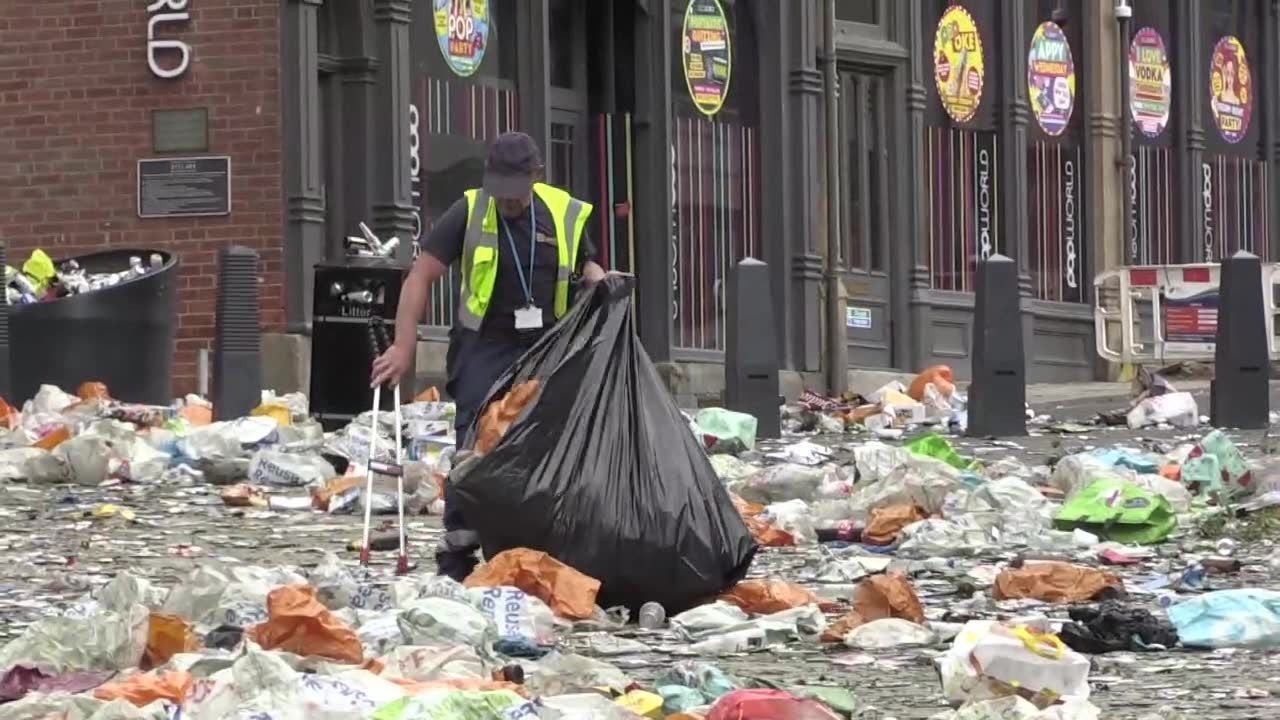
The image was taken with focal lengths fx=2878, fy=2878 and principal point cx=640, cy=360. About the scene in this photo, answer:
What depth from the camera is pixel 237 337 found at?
15.7 meters

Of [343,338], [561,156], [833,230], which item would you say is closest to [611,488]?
[343,338]

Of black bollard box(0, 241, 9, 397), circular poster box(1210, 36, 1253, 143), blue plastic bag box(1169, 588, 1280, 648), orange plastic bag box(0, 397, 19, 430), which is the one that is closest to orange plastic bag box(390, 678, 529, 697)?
blue plastic bag box(1169, 588, 1280, 648)

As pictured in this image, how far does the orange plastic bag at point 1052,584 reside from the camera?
845cm

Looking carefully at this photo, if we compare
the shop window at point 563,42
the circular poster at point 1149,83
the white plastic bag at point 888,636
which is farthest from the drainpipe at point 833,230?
the white plastic bag at point 888,636

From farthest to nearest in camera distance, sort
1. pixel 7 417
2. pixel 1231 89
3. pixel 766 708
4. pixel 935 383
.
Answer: pixel 1231 89 → pixel 935 383 → pixel 7 417 → pixel 766 708

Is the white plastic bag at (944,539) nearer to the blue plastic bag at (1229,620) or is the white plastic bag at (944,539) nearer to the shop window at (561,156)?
the blue plastic bag at (1229,620)

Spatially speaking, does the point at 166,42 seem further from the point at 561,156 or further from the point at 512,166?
the point at 512,166

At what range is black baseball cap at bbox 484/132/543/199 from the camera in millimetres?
8719

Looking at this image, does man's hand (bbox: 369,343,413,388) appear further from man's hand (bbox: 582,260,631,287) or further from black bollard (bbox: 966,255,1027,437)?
black bollard (bbox: 966,255,1027,437)

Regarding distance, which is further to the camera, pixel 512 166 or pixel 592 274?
pixel 592 274

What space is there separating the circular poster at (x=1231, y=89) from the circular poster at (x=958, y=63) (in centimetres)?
458

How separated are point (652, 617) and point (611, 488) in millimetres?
409

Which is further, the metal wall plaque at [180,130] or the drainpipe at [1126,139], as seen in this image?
the drainpipe at [1126,139]

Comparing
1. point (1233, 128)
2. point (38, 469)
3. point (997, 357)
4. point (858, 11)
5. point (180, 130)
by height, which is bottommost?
point (38, 469)
